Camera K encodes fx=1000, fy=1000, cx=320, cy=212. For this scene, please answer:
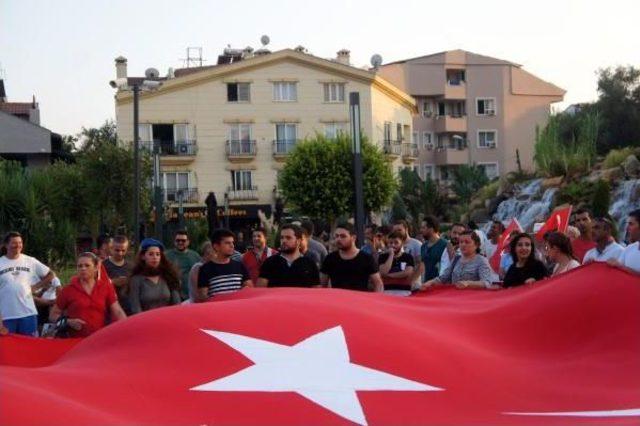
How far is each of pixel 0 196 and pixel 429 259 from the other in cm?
2571

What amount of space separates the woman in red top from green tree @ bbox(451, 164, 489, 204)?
52.2 m

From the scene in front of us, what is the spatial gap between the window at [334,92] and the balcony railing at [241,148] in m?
5.54

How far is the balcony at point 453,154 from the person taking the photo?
76438mm

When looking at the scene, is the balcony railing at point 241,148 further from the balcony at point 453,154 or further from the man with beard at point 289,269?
the man with beard at point 289,269

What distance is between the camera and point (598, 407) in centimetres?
641

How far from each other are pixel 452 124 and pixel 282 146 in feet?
58.7

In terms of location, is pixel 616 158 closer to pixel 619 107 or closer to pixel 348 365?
pixel 619 107

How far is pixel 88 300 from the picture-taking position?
29.2ft

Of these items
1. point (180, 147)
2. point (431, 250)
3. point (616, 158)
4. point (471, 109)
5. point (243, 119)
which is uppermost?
point (471, 109)

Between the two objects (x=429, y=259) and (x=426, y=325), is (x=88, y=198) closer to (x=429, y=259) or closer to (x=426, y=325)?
(x=429, y=259)

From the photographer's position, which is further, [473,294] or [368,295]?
[473,294]

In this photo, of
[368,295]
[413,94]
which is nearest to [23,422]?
[368,295]

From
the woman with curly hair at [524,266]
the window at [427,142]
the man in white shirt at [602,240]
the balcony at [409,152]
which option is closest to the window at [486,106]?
the window at [427,142]

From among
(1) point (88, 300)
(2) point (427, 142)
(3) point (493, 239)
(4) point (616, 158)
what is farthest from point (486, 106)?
(1) point (88, 300)
